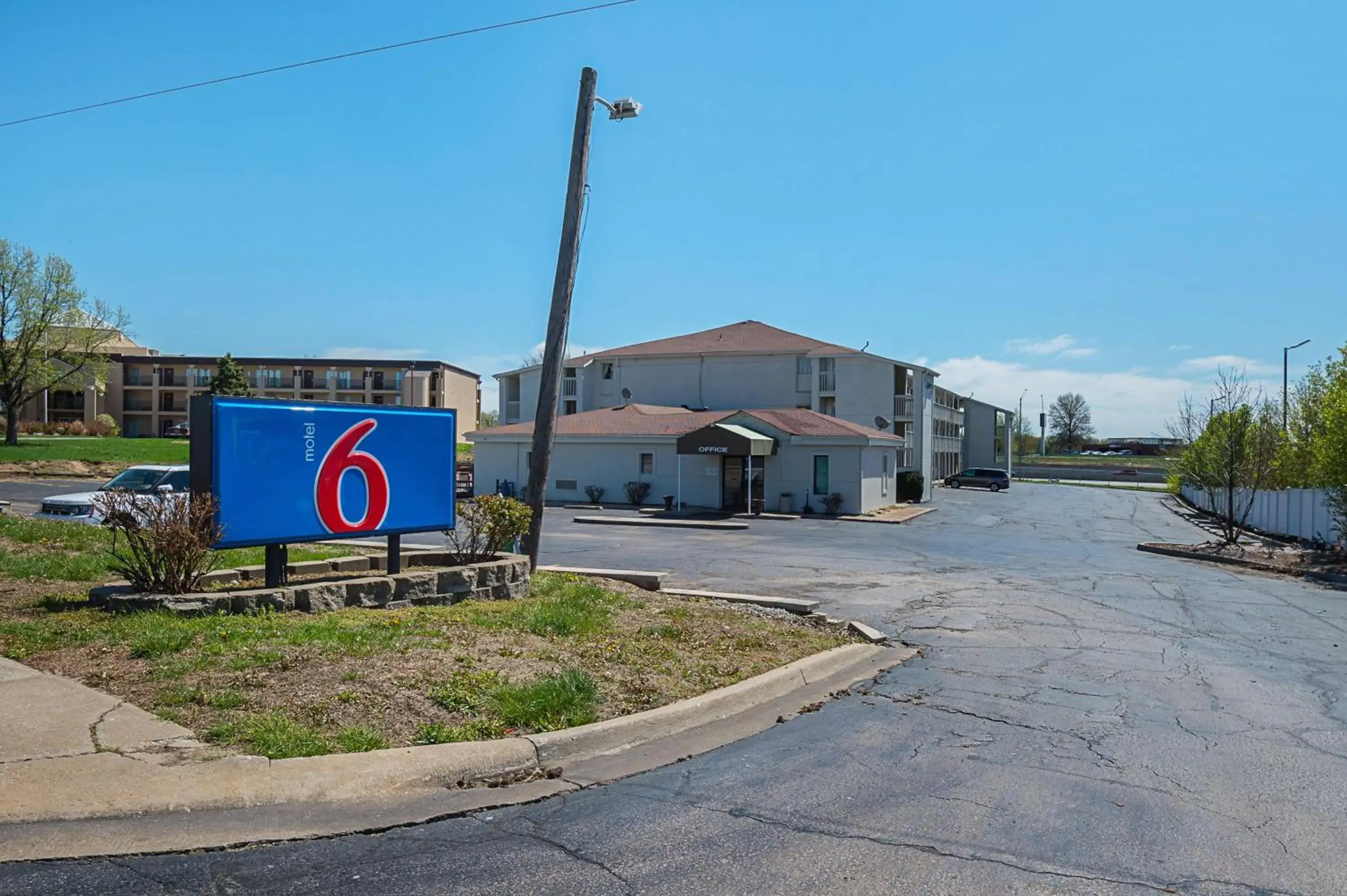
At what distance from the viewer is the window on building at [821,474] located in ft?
133

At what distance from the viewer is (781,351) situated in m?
51.8

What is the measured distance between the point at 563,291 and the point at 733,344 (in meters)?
41.5

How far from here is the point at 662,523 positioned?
32.8 metres

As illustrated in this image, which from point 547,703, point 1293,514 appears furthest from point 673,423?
point 547,703

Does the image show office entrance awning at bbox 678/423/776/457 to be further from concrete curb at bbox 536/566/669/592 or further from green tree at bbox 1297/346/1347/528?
concrete curb at bbox 536/566/669/592

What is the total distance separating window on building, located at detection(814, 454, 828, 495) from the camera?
40.7 metres

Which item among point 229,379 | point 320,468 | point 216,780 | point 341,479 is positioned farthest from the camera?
point 229,379

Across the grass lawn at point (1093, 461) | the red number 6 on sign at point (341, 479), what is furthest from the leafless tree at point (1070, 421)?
the red number 6 on sign at point (341, 479)

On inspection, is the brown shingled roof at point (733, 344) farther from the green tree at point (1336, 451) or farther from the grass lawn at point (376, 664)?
the grass lawn at point (376, 664)

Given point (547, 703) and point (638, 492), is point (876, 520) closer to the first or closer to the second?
point (638, 492)

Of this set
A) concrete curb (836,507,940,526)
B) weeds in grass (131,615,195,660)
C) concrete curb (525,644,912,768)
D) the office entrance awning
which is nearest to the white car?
weeds in grass (131,615,195,660)

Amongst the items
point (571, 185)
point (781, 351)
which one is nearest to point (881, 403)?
point (781, 351)

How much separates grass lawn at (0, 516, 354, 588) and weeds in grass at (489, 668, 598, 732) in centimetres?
395

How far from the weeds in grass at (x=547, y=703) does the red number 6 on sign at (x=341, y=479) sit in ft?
12.1
